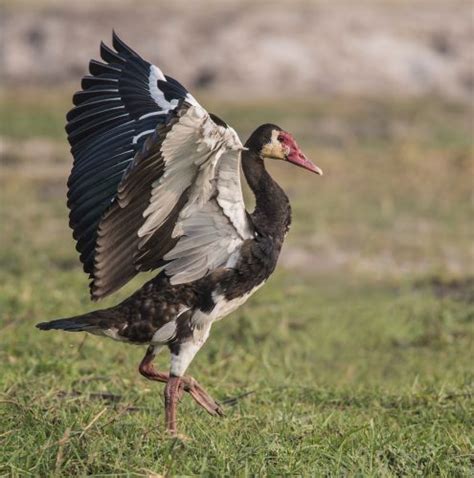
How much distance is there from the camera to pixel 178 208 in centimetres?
467

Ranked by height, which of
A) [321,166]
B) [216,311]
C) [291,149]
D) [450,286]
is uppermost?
→ [291,149]

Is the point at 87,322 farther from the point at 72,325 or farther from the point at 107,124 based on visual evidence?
the point at 107,124

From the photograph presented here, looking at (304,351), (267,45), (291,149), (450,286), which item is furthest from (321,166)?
(267,45)

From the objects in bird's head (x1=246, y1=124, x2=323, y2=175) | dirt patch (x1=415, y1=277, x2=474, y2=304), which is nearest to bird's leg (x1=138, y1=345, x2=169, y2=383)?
bird's head (x1=246, y1=124, x2=323, y2=175)

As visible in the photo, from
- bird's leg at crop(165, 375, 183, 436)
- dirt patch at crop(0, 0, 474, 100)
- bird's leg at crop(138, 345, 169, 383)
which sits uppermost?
bird's leg at crop(165, 375, 183, 436)

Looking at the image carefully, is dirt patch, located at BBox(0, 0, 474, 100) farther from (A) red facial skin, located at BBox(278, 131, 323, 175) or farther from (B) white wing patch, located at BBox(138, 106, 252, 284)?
(B) white wing patch, located at BBox(138, 106, 252, 284)

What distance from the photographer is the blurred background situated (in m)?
7.66

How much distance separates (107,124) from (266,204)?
2.69 ft

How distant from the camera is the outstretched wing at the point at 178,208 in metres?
4.28

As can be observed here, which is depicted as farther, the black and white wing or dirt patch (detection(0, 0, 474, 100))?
dirt patch (detection(0, 0, 474, 100))

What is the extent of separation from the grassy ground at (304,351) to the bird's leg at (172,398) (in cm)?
9

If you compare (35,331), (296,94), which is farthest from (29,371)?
(296,94)

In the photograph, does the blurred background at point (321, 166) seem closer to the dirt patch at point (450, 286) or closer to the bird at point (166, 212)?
the dirt patch at point (450, 286)

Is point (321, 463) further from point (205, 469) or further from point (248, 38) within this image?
point (248, 38)
